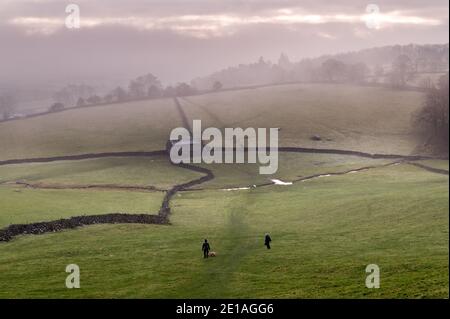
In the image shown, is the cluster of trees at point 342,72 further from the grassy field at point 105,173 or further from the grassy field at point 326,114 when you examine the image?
the grassy field at point 105,173

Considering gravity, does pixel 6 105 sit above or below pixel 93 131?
above

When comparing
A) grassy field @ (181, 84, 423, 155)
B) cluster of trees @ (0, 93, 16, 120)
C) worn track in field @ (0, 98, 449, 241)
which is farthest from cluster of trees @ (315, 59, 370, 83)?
cluster of trees @ (0, 93, 16, 120)

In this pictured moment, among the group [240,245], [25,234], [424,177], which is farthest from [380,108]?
[25,234]

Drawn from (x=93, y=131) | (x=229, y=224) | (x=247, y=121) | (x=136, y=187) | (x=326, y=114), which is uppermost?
(x=326, y=114)

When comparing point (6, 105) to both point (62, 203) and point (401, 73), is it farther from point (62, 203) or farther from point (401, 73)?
point (401, 73)

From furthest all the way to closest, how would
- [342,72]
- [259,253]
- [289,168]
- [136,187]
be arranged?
[342,72]
[289,168]
[136,187]
[259,253]

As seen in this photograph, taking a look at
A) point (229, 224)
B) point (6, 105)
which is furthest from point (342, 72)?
point (229, 224)
